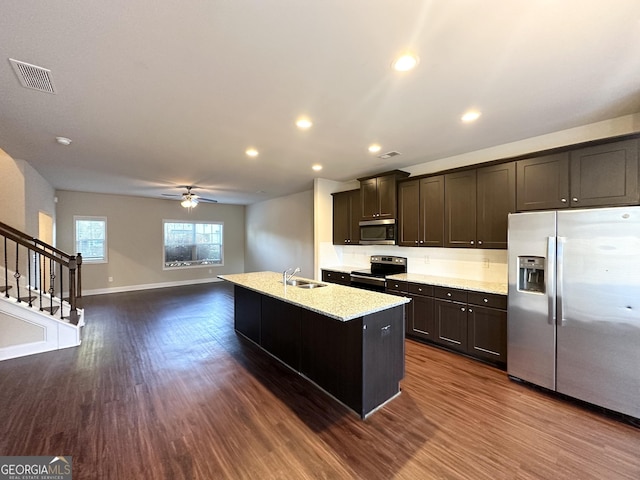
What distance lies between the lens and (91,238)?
7191 millimetres

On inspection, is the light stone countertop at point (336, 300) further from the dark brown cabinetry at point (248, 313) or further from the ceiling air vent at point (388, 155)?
the ceiling air vent at point (388, 155)

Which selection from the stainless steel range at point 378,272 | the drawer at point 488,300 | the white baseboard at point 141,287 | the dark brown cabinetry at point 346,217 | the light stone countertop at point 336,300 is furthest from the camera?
the white baseboard at point 141,287

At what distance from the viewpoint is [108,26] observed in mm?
1525

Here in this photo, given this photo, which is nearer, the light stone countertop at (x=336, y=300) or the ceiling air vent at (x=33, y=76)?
the ceiling air vent at (x=33, y=76)

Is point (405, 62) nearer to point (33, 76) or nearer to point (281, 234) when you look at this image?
point (33, 76)

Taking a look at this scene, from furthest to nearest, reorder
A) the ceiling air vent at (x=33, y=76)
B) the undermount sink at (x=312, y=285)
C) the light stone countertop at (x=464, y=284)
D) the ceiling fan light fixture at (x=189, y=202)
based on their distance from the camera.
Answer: the ceiling fan light fixture at (x=189, y=202) < the undermount sink at (x=312, y=285) < the light stone countertop at (x=464, y=284) < the ceiling air vent at (x=33, y=76)

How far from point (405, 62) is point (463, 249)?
287 centimetres

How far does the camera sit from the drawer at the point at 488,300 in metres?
2.97

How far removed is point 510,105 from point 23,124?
4.88m

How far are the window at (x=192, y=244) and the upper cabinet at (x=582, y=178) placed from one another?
28.3 feet

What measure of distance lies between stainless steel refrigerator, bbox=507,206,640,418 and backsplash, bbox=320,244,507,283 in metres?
0.81

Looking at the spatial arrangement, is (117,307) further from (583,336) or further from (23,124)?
(583,336)

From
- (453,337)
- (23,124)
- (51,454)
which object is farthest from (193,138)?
(453,337)

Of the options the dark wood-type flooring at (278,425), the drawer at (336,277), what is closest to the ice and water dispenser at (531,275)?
the dark wood-type flooring at (278,425)
